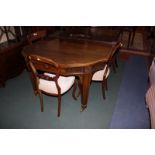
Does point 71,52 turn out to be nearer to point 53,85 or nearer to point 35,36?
point 53,85

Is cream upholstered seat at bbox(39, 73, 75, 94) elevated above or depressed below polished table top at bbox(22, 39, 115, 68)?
below

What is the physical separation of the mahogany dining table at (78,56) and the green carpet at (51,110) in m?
0.20

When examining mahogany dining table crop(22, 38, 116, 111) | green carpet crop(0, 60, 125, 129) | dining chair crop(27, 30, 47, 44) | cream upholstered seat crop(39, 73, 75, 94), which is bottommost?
green carpet crop(0, 60, 125, 129)

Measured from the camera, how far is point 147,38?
5.11 meters

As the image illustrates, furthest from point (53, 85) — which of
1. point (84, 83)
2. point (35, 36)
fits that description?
point (35, 36)

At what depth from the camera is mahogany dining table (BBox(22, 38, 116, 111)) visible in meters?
1.68

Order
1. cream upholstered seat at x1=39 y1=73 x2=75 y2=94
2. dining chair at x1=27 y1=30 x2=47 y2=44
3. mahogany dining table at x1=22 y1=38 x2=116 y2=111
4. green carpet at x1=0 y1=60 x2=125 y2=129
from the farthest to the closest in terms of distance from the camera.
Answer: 1. dining chair at x1=27 y1=30 x2=47 y2=44
2. green carpet at x1=0 y1=60 x2=125 y2=129
3. cream upholstered seat at x1=39 y1=73 x2=75 y2=94
4. mahogany dining table at x1=22 y1=38 x2=116 y2=111

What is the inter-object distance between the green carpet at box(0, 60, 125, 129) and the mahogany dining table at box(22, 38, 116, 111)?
7.9 inches

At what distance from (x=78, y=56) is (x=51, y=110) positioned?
34.0 inches


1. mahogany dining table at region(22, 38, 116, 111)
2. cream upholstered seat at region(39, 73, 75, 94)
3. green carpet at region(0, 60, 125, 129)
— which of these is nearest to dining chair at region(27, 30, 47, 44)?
mahogany dining table at region(22, 38, 116, 111)

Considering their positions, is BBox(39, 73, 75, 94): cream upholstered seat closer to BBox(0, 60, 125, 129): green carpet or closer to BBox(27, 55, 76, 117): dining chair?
BBox(27, 55, 76, 117): dining chair

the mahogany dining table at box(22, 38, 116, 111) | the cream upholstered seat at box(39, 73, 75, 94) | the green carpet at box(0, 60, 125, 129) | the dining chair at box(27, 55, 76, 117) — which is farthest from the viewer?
the green carpet at box(0, 60, 125, 129)

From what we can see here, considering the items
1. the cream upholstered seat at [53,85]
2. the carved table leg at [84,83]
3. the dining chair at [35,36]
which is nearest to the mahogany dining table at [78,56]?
the carved table leg at [84,83]
